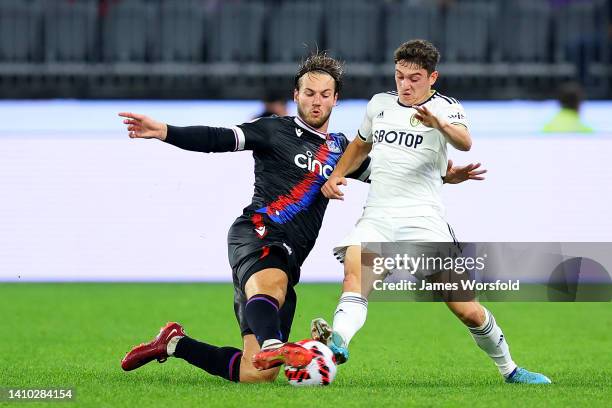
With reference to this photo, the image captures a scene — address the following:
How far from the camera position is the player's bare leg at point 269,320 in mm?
5344

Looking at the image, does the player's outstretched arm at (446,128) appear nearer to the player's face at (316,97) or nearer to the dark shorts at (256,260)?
the player's face at (316,97)

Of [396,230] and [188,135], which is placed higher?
[188,135]

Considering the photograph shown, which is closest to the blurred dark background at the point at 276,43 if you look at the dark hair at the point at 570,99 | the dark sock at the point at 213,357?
the dark hair at the point at 570,99

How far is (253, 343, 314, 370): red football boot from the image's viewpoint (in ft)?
17.5

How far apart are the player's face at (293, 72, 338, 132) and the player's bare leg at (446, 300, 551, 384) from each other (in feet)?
3.89

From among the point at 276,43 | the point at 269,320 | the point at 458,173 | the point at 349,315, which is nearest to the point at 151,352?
the point at 269,320

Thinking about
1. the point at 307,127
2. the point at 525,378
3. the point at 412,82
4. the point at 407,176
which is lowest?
the point at 525,378

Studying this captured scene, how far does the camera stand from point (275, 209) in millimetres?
6207

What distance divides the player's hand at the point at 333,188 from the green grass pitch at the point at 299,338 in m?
0.92

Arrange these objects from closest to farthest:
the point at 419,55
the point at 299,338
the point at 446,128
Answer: the point at 446,128 < the point at 419,55 < the point at 299,338

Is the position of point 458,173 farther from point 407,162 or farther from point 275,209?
point 275,209

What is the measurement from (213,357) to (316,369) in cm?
88

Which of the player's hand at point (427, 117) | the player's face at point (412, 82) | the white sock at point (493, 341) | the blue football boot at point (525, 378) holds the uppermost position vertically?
the player's face at point (412, 82)

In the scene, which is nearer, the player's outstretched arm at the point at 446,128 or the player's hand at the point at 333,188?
the player's outstretched arm at the point at 446,128
